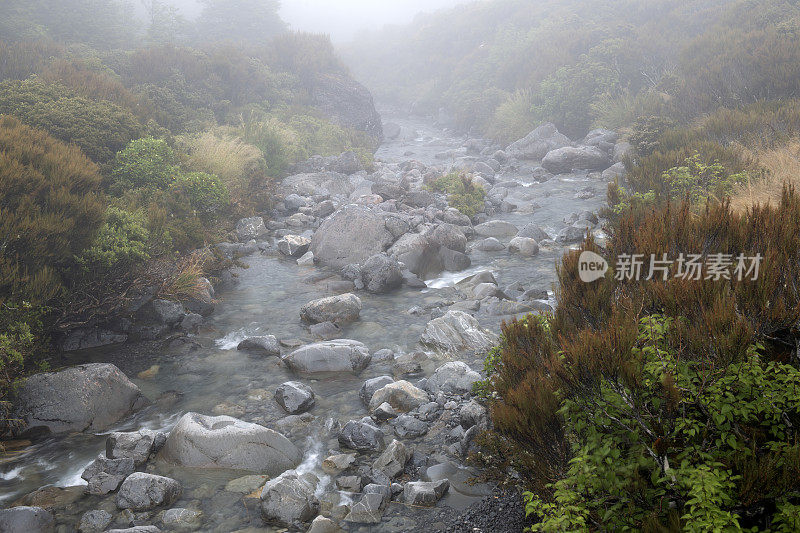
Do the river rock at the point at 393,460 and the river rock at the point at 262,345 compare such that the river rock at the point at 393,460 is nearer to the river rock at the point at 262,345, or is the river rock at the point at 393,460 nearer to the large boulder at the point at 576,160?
A: the river rock at the point at 262,345

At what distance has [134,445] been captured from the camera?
217 inches

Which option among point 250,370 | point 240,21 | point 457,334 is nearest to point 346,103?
point 240,21

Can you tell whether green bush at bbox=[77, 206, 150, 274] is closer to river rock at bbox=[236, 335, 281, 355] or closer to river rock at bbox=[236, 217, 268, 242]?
river rock at bbox=[236, 335, 281, 355]

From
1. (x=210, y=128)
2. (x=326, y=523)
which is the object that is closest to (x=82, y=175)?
(x=326, y=523)

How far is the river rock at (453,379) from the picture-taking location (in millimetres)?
6562

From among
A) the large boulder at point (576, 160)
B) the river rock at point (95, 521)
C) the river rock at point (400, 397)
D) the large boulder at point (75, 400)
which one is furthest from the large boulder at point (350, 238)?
the large boulder at point (576, 160)

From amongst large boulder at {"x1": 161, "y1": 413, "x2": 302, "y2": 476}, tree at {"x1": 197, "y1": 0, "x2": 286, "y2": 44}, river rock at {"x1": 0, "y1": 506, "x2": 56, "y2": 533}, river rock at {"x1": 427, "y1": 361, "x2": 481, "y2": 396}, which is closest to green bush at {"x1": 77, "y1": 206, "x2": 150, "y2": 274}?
large boulder at {"x1": 161, "y1": 413, "x2": 302, "y2": 476}

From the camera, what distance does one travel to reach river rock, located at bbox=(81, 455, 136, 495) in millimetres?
4941

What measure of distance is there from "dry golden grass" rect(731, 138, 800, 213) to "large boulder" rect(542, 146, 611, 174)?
7.51 meters

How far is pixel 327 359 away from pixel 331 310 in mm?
1966

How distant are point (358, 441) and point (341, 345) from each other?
92.4 inches

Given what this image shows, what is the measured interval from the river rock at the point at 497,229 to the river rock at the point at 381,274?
4048 millimetres

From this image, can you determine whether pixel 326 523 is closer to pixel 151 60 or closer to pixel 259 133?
pixel 259 133

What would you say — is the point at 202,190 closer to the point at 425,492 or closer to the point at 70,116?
the point at 70,116
